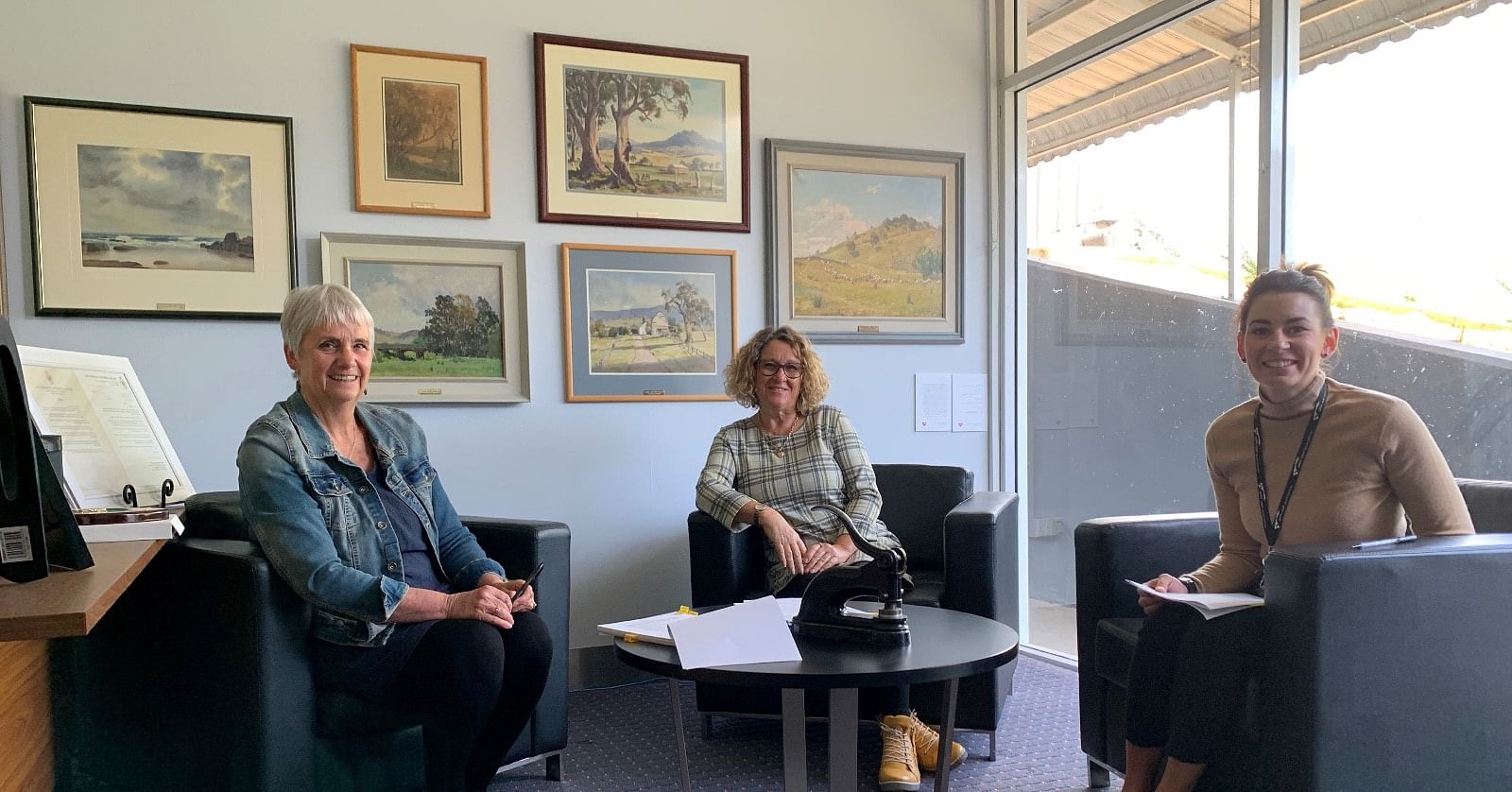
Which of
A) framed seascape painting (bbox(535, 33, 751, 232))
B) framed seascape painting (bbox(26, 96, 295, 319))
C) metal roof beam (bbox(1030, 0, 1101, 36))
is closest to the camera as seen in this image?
framed seascape painting (bbox(26, 96, 295, 319))

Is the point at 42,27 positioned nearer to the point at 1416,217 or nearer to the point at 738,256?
the point at 738,256

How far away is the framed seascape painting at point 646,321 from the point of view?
3.45 metres

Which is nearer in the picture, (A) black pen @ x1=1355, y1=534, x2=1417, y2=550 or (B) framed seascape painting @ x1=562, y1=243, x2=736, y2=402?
(A) black pen @ x1=1355, y1=534, x2=1417, y2=550

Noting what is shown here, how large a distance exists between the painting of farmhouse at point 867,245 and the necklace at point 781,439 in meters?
0.74

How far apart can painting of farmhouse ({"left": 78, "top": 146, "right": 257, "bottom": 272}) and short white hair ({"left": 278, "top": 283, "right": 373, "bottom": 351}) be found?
1.10m

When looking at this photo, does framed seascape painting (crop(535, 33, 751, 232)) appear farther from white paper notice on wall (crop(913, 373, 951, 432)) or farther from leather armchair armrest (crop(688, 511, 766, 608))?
leather armchair armrest (crop(688, 511, 766, 608))

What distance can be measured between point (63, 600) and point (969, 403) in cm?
329

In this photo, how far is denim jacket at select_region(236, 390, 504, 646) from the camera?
1.92 metres

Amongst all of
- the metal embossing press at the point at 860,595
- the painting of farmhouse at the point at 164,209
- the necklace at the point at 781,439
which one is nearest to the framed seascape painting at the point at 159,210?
the painting of farmhouse at the point at 164,209

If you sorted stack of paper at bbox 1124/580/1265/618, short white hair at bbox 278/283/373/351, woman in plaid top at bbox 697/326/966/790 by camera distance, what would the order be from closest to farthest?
1. stack of paper at bbox 1124/580/1265/618
2. short white hair at bbox 278/283/373/351
3. woman in plaid top at bbox 697/326/966/790

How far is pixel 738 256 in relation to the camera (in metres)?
3.66

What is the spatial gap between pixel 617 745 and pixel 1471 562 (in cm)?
209

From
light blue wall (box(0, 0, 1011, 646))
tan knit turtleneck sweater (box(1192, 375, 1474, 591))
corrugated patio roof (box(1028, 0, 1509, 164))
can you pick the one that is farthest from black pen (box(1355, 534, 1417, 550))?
light blue wall (box(0, 0, 1011, 646))

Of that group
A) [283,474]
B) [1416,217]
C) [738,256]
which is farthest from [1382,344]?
[283,474]
